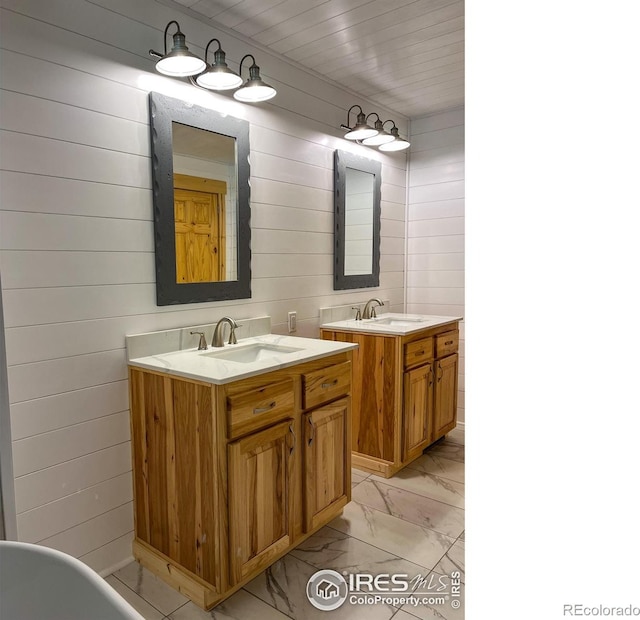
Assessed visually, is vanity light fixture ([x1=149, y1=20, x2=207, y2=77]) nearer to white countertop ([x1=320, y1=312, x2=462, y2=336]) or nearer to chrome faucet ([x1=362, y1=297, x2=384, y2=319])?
white countertop ([x1=320, y1=312, x2=462, y2=336])

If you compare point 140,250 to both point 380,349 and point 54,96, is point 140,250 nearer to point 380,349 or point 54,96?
point 54,96

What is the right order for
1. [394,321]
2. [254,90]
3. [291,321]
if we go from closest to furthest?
[254,90] → [291,321] → [394,321]

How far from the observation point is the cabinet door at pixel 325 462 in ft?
7.20

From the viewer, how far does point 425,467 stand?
3092 mm

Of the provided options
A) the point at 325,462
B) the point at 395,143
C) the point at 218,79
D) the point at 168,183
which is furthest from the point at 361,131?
the point at 325,462

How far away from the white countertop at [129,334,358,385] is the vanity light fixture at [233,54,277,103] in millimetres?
1202

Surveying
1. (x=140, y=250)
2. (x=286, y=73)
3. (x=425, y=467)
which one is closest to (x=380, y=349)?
(x=425, y=467)

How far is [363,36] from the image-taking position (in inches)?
97.7

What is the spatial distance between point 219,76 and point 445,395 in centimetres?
247

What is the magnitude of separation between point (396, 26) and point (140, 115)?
1.34 m

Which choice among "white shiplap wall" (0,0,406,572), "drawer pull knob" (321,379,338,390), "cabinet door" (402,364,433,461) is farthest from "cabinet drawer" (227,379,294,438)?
"cabinet door" (402,364,433,461)

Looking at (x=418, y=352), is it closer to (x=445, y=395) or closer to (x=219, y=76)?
(x=445, y=395)
